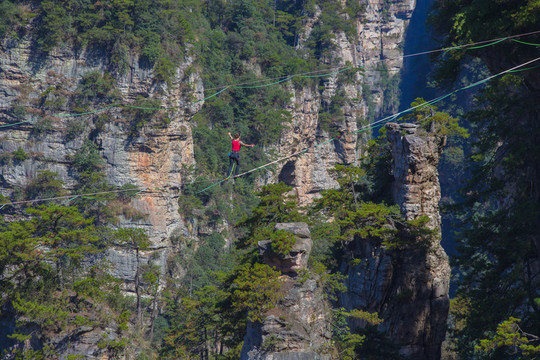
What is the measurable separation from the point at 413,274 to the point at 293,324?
5.23 metres

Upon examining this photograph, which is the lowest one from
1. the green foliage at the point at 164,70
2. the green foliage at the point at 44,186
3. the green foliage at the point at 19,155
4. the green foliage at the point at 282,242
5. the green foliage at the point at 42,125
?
the green foliage at the point at 282,242

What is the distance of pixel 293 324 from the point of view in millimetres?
13969

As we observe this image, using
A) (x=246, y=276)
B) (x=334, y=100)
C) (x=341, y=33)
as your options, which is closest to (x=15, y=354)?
(x=246, y=276)

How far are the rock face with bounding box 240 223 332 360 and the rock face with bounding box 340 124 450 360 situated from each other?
3387mm

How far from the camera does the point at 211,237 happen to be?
3878 centimetres

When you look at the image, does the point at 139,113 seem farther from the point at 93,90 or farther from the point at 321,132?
the point at 321,132

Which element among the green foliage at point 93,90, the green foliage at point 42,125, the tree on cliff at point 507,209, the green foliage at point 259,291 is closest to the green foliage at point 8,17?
the green foliage at point 93,90

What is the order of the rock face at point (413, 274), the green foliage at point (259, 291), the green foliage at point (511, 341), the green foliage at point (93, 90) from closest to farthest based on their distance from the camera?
the green foliage at point (511, 341) < the green foliage at point (259, 291) < the rock face at point (413, 274) < the green foliage at point (93, 90)

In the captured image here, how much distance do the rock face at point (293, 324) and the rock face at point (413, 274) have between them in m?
3.39

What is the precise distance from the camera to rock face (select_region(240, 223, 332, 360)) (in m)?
13.6

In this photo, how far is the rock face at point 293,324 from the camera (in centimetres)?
1364

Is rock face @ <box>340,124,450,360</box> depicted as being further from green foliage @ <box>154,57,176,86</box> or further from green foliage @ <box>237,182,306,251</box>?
green foliage @ <box>154,57,176,86</box>

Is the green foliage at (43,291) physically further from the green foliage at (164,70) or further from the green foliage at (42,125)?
the green foliage at (164,70)

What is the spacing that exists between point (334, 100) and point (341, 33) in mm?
6981
